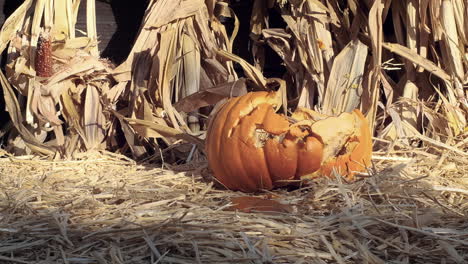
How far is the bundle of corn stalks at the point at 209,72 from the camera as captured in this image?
2264 millimetres

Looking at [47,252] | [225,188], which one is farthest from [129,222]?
[225,188]

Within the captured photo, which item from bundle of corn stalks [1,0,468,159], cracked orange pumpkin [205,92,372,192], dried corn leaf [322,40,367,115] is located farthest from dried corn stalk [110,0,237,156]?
cracked orange pumpkin [205,92,372,192]

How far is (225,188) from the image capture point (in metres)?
1.85

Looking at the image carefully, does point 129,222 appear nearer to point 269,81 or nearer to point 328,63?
point 269,81

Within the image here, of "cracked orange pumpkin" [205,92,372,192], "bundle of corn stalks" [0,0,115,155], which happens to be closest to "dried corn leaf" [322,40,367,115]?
"cracked orange pumpkin" [205,92,372,192]

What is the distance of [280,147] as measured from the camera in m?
1.72

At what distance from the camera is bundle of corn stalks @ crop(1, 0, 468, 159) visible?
7.43 ft

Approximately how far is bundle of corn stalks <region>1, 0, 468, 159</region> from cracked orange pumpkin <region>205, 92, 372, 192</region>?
0.39 meters

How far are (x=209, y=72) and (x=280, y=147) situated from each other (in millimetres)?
865

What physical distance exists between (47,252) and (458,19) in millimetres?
1675

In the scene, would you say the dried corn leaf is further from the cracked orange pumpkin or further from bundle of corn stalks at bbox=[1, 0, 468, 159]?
the cracked orange pumpkin

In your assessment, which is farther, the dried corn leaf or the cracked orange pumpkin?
the dried corn leaf

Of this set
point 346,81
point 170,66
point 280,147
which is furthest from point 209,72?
point 280,147

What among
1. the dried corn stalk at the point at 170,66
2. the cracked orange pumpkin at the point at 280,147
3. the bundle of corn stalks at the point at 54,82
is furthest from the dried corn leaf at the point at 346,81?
the bundle of corn stalks at the point at 54,82
